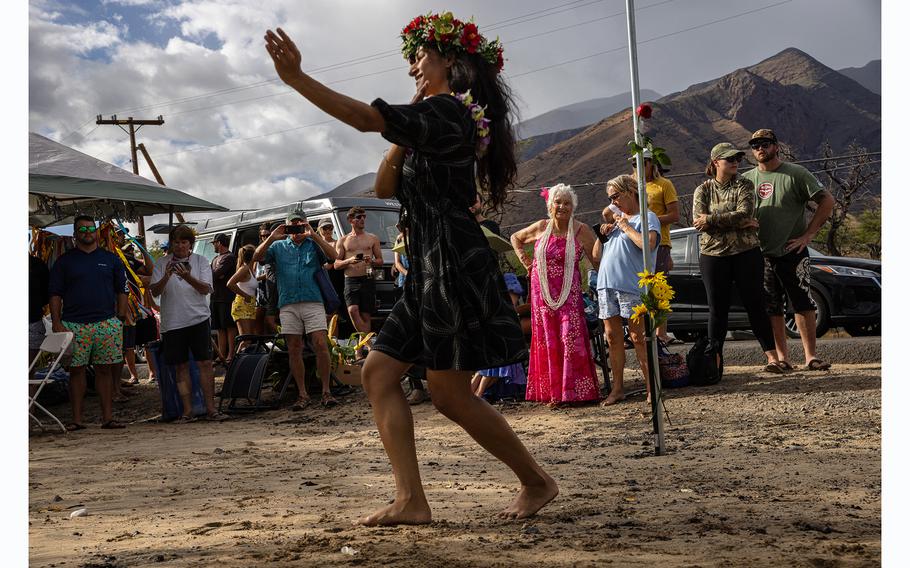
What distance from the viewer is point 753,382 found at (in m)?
8.27

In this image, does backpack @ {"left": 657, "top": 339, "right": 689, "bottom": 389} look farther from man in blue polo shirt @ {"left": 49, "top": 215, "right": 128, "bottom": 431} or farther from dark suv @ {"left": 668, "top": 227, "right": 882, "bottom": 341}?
man in blue polo shirt @ {"left": 49, "top": 215, "right": 128, "bottom": 431}

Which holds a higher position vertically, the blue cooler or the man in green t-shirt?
the man in green t-shirt

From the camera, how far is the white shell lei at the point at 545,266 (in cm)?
831

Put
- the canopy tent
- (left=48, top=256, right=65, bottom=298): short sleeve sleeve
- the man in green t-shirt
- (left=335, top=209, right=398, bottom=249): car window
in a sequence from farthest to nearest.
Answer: (left=335, top=209, right=398, bottom=249): car window, the canopy tent, (left=48, top=256, right=65, bottom=298): short sleeve sleeve, the man in green t-shirt

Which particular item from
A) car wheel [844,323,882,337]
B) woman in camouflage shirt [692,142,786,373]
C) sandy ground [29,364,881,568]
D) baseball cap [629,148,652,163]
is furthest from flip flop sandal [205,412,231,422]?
car wheel [844,323,882,337]

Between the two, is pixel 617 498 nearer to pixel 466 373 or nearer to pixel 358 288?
pixel 466 373

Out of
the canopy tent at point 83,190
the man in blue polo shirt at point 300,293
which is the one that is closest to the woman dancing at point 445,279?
the man in blue polo shirt at point 300,293

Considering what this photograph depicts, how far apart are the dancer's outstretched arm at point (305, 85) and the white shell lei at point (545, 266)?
5088 millimetres

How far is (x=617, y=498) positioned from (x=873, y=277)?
8.40m

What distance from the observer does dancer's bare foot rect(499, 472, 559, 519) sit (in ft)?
13.5

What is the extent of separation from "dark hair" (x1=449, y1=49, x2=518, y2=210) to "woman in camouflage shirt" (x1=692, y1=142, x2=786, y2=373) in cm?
457

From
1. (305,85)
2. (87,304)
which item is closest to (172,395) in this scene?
(87,304)

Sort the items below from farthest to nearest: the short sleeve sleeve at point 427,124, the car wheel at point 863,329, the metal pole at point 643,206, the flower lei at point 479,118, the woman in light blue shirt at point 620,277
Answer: the car wheel at point 863,329 → the woman in light blue shirt at point 620,277 → the metal pole at point 643,206 → the flower lei at point 479,118 → the short sleeve sleeve at point 427,124

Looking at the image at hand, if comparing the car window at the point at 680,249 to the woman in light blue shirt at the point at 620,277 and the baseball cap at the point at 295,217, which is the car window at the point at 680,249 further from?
the baseball cap at the point at 295,217
